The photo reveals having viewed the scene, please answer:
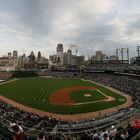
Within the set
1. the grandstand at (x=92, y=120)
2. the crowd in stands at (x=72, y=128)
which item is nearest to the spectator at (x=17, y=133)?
the crowd in stands at (x=72, y=128)

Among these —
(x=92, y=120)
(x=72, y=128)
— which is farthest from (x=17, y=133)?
(x=92, y=120)

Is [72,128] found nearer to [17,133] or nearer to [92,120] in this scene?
[92,120]

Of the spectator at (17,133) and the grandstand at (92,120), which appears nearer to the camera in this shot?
the spectator at (17,133)

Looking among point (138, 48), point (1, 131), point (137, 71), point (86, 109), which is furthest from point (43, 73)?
point (1, 131)

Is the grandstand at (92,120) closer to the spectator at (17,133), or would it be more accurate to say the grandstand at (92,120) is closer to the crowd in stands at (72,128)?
the crowd in stands at (72,128)

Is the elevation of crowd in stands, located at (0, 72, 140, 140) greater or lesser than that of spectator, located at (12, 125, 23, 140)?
lesser

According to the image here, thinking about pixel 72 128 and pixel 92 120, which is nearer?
pixel 72 128

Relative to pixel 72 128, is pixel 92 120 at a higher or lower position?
lower

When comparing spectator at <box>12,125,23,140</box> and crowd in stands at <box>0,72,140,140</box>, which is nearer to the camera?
spectator at <box>12,125,23,140</box>

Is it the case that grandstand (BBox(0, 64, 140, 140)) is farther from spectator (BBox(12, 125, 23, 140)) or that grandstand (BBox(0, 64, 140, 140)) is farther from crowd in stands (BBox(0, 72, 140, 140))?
spectator (BBox(12, 125, 23, 140))

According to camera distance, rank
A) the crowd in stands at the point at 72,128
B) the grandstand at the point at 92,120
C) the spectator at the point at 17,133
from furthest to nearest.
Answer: the grandstand at the point at 92,120 → the crowd in stands at the point at 72,128 → the spectator at the point at 17,133

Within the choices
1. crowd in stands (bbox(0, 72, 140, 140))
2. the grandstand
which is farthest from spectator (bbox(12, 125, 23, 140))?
the grandstand

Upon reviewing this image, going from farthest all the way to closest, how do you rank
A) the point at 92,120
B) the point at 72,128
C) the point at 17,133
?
1. the point at 92,120
2. the point at 72,128
3. the point at 17,133

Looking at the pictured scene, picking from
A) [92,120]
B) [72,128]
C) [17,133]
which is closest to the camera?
[17,133]
